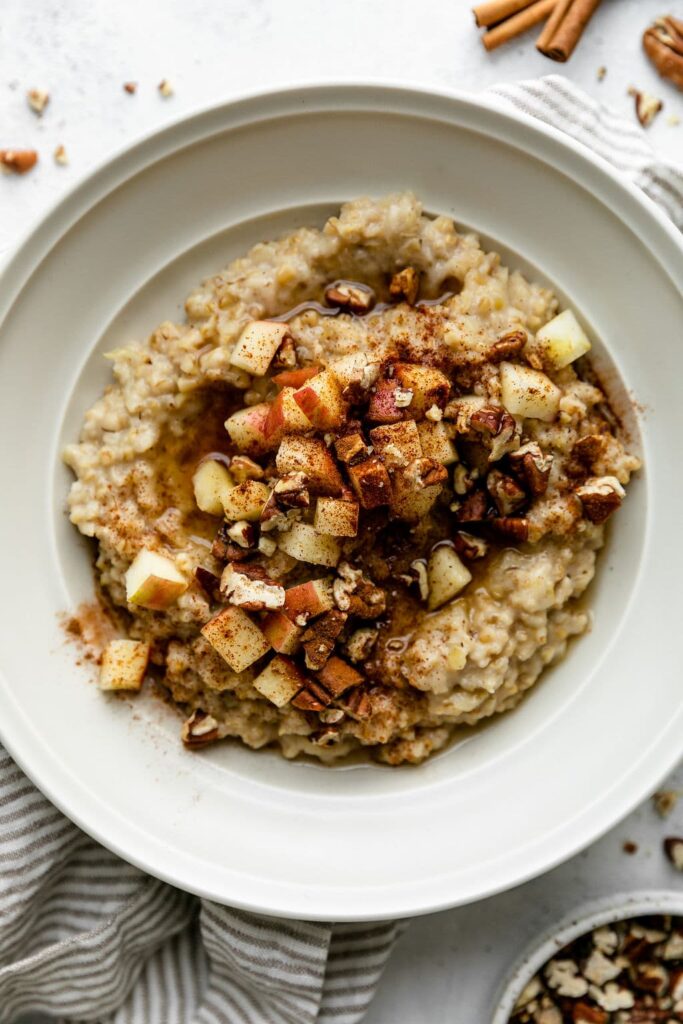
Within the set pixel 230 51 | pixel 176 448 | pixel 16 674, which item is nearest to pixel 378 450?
pixel 176 448

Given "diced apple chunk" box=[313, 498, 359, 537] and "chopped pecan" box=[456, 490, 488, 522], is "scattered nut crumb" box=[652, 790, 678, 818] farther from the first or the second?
"diced apple chunk" box=[313, 498, 359, 537]

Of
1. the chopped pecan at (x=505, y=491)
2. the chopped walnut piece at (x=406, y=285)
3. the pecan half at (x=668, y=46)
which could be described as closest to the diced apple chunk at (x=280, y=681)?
the chopped pecan at (x=505, y=491)

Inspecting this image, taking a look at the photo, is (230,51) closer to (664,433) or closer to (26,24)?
(26,24)

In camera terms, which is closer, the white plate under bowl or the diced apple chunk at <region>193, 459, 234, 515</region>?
the white plate under bowl

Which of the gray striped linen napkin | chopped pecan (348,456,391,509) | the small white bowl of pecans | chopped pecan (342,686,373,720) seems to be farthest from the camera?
the small white bowl of pecans

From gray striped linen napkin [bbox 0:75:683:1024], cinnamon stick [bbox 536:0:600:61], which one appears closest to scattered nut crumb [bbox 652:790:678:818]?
gray striped linen napkin [bbox 0:75:683:1024]

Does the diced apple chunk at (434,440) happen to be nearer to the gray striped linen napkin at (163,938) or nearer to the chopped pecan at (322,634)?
the chopped pecan at (322,634)
